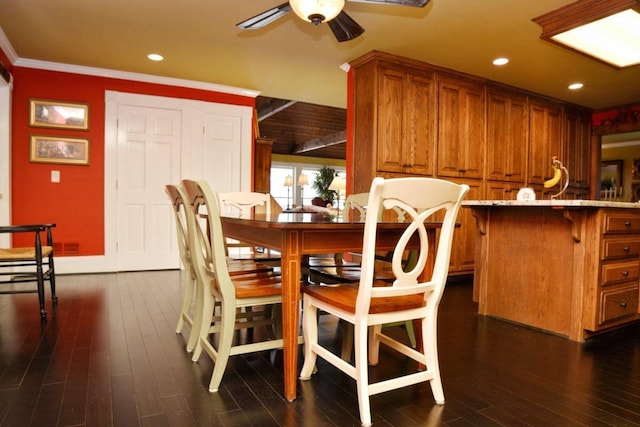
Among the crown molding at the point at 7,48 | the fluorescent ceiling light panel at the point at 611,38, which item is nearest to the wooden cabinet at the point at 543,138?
the fluorescent ceiling light panel at the point at 611,38

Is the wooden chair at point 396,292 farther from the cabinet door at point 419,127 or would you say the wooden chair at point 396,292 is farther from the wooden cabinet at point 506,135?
the wooden cabinet at point 506,135

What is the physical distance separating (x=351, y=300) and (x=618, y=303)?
2.17m

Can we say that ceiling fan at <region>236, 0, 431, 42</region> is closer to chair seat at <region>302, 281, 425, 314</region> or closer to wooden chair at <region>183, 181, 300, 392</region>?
wooden chair at <region>183, 181, 300, 392</region>

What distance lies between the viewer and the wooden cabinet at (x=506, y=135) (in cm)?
468

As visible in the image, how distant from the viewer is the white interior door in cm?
462

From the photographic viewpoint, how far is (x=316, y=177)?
1270cm

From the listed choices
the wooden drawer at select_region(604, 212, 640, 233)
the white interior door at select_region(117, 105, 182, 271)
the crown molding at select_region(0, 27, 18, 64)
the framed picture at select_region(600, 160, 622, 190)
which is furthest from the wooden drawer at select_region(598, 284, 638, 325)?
the framed picture at select_region(600, 160, 622, 190)

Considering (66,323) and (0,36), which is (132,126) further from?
(66,323)

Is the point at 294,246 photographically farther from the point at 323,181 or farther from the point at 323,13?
the point at 323,181

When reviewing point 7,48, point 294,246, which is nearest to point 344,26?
point 294,246

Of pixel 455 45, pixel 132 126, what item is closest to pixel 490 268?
pixel 455 45

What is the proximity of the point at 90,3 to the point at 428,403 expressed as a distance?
11.8 ft

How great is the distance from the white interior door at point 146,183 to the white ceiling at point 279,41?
1.95 feet

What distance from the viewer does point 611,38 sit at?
122 inches
